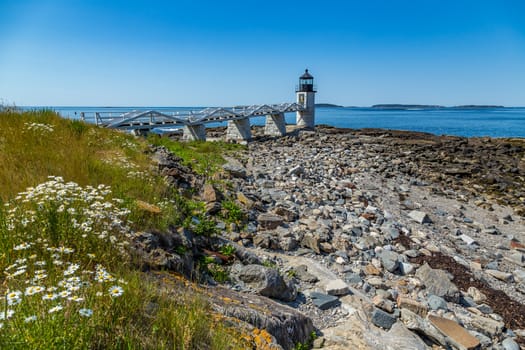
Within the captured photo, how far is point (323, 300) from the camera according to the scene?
4.93m

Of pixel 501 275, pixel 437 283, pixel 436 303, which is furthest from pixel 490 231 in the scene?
pixel 436 303

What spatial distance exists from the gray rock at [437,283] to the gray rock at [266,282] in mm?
3088

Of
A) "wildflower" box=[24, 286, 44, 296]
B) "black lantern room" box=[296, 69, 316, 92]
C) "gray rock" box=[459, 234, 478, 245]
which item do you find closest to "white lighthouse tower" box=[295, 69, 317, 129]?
"black lantern room" box=[296, 69, 316, 92]

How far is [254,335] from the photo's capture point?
291 centimetres

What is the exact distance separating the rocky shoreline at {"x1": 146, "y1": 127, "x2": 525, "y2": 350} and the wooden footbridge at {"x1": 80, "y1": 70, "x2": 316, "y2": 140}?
21.2 ft

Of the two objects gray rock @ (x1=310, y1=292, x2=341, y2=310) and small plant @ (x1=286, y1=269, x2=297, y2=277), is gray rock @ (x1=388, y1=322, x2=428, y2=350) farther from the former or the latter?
small plant @ (x1=286, y1=269, x2=297, y2=277)

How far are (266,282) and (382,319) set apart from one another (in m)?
1.79

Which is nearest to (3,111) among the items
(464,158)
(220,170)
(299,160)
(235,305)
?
(220,170)

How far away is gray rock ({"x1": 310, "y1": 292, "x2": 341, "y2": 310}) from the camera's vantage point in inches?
191

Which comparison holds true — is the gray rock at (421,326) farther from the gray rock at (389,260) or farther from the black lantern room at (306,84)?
the black lantern room at (306,84)

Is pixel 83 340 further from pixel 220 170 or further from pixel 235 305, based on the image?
pixel 220 170

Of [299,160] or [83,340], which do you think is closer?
[83,340]

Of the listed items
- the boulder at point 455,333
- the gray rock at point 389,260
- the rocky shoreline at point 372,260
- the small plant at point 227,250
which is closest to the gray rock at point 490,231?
the rocky shoreline at point 372,260

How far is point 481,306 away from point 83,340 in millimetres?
6744
